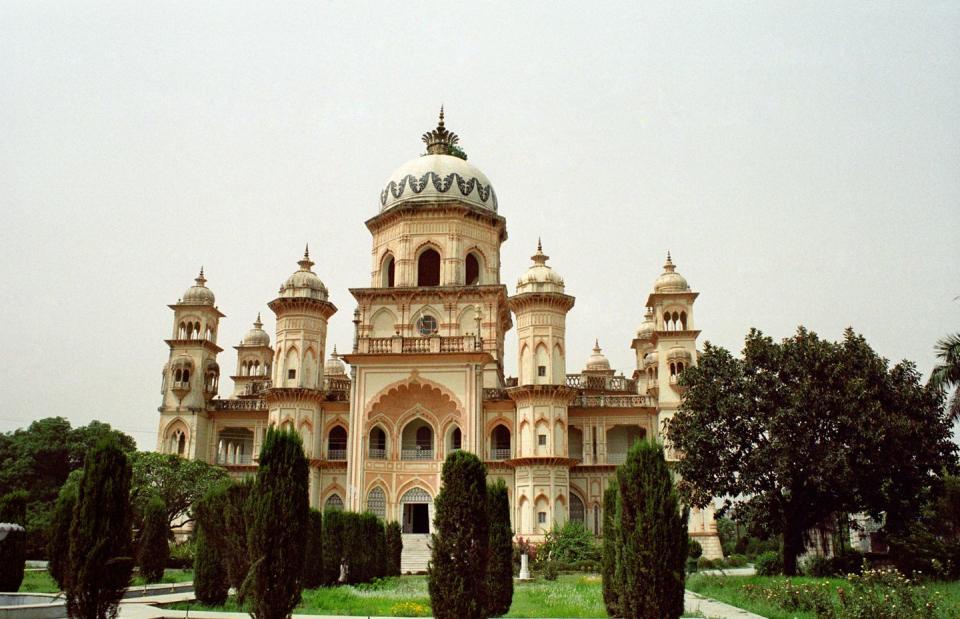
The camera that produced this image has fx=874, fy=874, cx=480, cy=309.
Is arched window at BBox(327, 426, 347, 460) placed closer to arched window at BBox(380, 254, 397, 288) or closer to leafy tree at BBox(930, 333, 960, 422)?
arched window at BBox(380, 254, 397, 288)

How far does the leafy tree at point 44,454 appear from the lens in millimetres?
42062

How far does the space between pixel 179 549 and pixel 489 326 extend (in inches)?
593

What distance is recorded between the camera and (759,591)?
18.1 meters

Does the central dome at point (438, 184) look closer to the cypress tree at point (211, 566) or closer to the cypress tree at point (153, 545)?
the cypress tree at point (153, 545)

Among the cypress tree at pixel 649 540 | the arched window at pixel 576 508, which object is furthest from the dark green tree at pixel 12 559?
the arched window at pixel 576 508

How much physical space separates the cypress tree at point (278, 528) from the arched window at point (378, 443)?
21961 millimetres

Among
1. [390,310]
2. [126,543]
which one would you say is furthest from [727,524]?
[126,543]

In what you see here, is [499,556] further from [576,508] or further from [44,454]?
[44,454]

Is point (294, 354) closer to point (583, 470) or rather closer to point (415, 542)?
point (415, 542)

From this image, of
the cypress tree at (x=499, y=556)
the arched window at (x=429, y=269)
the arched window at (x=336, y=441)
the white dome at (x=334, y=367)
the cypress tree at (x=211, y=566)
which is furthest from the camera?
the white dome at (x=334, y=367)

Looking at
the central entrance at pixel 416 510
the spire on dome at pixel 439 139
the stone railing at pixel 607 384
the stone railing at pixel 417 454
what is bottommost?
the central entrance at pixel 416 510

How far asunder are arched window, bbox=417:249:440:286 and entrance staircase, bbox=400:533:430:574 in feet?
39.3

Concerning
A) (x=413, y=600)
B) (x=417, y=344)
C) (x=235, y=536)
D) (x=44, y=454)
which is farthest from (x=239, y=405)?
(x=235, y=536)

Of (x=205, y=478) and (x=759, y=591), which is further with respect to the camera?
(x=205, y=478)
